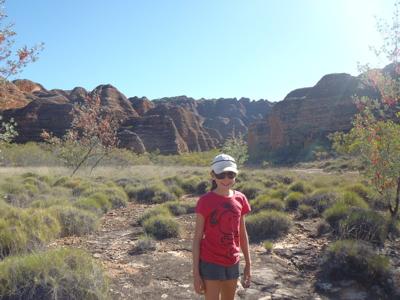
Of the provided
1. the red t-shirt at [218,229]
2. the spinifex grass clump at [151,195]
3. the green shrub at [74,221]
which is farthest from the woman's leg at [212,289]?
the spinifex grass clump at [151,195]

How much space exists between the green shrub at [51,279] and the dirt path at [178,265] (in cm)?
57

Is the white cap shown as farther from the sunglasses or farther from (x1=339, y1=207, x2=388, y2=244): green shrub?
(x1=339, y1=207, x2=388, y2=244): green shrub

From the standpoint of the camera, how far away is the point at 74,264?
495 centimetres

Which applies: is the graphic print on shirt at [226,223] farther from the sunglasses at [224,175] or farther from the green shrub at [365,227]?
the green shrub at [365,227]

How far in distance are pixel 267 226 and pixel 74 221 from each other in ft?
14.8

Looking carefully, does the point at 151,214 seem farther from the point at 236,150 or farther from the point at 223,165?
Result: the point at 236,150

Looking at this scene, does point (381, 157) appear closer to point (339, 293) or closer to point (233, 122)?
point (339, 293)

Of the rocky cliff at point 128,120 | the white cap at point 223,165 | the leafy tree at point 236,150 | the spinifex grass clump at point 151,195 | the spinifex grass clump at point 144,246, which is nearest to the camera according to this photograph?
the white cap at point 223,165

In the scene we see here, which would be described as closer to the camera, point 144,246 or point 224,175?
point 224,175

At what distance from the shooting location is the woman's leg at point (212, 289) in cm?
348

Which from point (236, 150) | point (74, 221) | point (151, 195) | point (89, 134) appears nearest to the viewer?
point (74, 221)

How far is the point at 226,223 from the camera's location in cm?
358

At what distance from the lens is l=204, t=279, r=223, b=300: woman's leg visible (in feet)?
11.4

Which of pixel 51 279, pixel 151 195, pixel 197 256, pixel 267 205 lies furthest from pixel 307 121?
pixel 197 256
